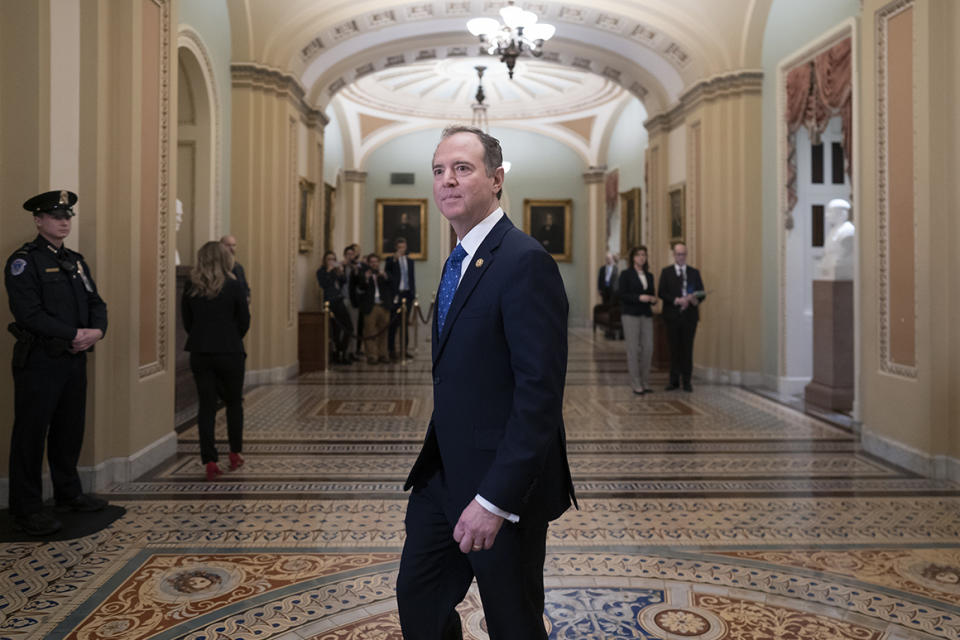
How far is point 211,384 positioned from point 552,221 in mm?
16760

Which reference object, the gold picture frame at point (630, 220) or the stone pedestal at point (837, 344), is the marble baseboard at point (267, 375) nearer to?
the stone pedestal at point (837, 344)

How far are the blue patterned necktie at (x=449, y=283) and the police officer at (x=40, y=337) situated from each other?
297cm

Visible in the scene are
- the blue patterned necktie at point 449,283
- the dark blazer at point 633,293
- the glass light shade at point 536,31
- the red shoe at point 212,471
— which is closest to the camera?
the blue patterned necktie at point 449,283

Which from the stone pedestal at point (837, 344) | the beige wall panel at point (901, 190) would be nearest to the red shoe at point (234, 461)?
the beige wall panel at point (901, 190)

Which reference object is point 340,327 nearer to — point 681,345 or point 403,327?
point 403,327

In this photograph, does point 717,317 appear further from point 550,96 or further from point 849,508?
point 550,96

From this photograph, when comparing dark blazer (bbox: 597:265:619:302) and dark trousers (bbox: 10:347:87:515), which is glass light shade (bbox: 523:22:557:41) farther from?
dark blazer (bbox: 597:265:619:302)

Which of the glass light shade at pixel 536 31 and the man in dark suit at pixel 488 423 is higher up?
the glass light shade at pixel 536 31

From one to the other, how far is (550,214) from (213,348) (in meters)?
16.9

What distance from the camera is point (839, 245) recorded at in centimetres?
825

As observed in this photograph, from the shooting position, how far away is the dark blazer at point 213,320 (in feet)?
16.8

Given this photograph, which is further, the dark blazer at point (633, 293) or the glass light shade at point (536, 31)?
the glass light shade at point (536, 31)

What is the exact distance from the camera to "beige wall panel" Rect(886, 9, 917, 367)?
5641mm

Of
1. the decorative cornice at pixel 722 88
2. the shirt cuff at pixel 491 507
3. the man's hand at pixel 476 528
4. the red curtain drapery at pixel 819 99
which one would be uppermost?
the decorative cornice at pixel 722 88
